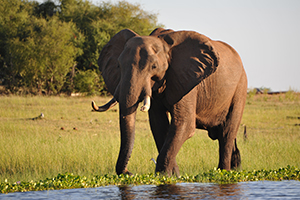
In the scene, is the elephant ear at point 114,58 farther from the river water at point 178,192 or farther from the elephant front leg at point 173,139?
the river water at point 178,192

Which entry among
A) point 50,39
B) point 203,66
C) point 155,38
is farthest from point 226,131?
point 50,39

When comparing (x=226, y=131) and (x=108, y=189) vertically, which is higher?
(x=226, y=131)

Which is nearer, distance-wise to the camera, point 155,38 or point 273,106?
point 155,38

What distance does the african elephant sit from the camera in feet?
21.6

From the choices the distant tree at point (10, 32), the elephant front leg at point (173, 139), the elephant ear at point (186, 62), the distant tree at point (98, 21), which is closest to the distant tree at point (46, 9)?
the distant tree at point (98, 21)

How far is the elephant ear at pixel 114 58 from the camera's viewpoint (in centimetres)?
746

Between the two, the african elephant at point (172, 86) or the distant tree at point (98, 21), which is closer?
the african elephant at point (172, 86)

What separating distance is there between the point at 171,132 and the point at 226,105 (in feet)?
6.56

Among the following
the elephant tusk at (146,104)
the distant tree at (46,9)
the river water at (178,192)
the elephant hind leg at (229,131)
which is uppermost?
the distant tree at (46,9)

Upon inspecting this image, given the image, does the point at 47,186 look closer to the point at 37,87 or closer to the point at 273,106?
the point at 273,106

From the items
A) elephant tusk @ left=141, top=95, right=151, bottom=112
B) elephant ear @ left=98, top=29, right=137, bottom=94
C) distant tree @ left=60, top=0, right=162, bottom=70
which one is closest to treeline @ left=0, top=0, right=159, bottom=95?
distant tree @ left=60, top=0, right=162, bottom=70

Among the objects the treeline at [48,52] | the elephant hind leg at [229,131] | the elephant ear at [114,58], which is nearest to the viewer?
the elephant ear at [114,58]

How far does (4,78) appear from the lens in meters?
32.6

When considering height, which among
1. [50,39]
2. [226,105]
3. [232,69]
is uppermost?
[50,39]
